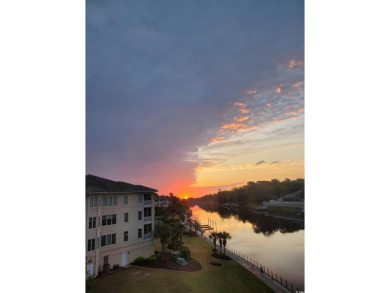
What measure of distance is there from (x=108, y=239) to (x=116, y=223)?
214mm

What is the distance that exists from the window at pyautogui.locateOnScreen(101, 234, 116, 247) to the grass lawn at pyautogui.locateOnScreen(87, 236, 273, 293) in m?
0.39

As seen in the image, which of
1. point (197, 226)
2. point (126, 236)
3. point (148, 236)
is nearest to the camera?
point (126, 236)

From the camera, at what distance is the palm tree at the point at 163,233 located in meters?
3.24

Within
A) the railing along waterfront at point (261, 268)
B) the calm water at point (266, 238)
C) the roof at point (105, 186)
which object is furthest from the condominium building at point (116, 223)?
the railing along waterfront at point (261, 268)

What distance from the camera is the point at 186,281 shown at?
119 inches

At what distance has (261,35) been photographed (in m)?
3.19

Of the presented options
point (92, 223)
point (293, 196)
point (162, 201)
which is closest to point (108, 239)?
point (92, 223)

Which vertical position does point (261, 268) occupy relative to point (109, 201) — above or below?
below

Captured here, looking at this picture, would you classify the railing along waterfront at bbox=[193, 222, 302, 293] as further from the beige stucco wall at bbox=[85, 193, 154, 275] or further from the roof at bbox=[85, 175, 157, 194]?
the roof at bbox=[85, 175, 157, 194]

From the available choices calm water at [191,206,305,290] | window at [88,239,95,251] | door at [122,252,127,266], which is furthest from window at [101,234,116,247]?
calm water at [191,206,305,290]

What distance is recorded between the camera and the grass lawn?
114 inches

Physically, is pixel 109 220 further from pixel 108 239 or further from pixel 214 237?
pixel 214 237

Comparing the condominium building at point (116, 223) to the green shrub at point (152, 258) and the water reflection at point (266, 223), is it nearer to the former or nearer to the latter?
the green shrub at point (152, 258)
